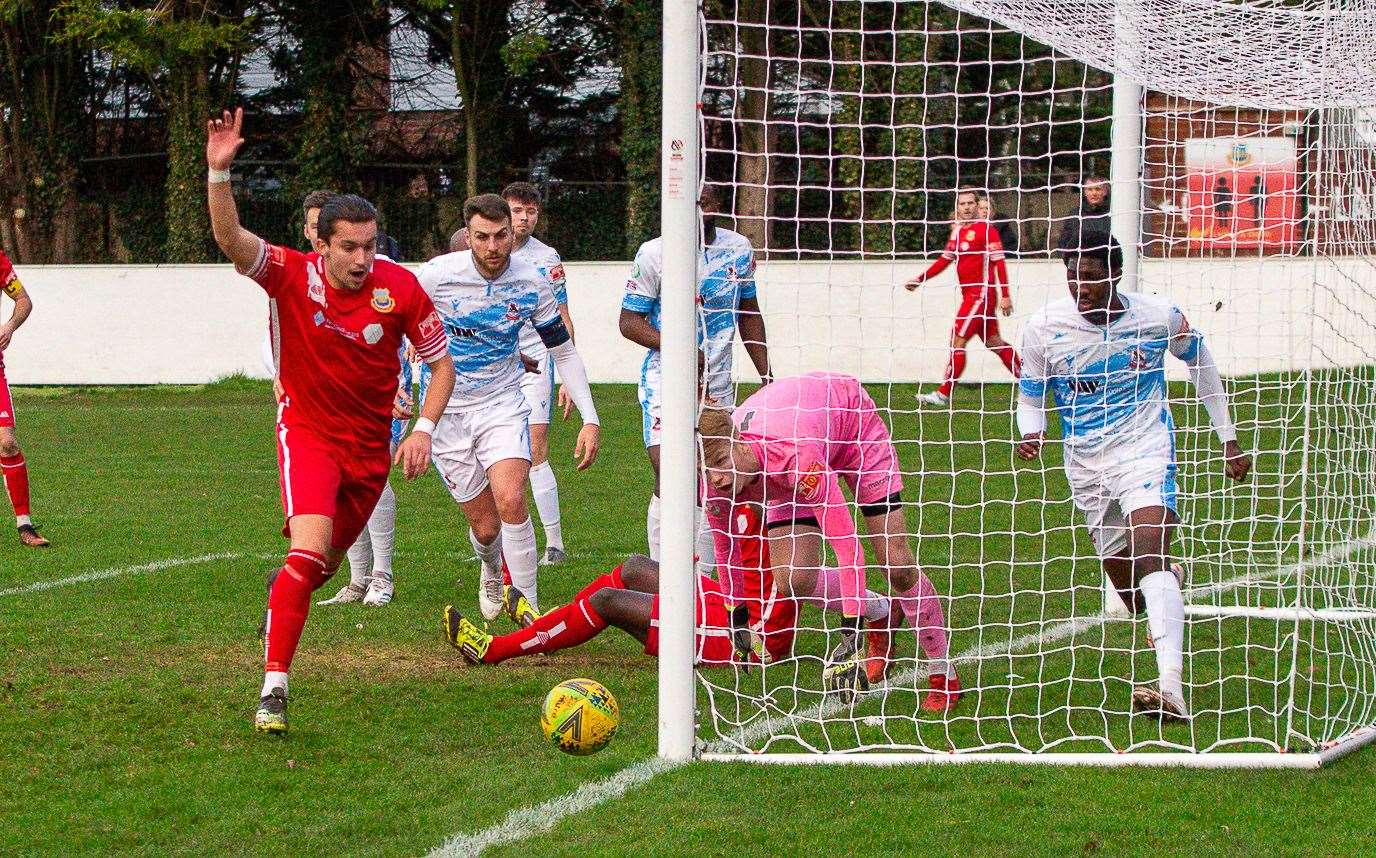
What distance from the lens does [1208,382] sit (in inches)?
244

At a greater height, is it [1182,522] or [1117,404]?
[1117,404]

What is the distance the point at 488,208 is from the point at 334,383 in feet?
5.61

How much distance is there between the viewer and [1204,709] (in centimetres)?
564

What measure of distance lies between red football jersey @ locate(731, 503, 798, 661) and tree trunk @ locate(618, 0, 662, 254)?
18.8 m

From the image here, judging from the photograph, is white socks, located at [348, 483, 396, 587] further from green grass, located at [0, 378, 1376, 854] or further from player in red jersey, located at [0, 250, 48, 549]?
player in red jersey, located at [0, 250, 48, 549]

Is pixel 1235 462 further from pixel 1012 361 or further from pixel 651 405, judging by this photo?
pixel 651 405

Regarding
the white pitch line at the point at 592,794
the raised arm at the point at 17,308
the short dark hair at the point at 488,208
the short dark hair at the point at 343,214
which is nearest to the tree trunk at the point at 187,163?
the raised arm at the point at 17,308

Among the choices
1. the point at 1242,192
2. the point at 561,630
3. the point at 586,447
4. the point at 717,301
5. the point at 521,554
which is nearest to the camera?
the point at 561,630

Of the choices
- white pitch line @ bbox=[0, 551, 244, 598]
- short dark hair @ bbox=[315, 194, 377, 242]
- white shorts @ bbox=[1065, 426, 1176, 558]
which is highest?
short dark hair @ bbox=[315, 194, 377, 242]

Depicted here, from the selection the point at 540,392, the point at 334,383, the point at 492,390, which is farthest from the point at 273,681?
the point at 540,392

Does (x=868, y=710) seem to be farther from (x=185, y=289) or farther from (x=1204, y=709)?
(x=185, y=289)

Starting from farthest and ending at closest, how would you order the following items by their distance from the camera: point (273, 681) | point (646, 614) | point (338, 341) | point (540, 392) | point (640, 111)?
point (640, 111) → point (540, 392) → point (646, 614) → point (338, 341) → point (273, 681)

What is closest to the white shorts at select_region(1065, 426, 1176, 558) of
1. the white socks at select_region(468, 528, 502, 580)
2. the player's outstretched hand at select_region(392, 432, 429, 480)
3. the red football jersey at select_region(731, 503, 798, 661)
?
the red football jersey at select_region(731, 503, 798, 661)

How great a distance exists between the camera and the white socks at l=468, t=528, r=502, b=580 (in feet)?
24.5
